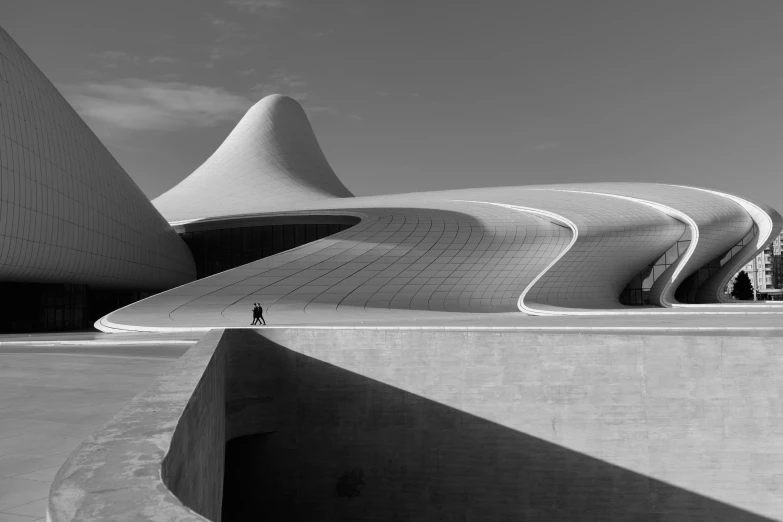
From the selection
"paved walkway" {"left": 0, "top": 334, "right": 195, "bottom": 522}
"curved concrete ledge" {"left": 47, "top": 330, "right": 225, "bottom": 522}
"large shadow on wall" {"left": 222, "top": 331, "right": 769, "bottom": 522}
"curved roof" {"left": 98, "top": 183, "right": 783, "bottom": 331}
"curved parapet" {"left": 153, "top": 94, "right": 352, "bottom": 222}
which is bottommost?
"large shadow on wall" {"left": 222, "top": 331, "right": 769, "bottom": 522}

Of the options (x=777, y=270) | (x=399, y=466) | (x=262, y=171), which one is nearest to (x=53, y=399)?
(x=399, y=466)

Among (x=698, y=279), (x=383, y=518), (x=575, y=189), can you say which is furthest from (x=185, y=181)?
(x=383, y=518)

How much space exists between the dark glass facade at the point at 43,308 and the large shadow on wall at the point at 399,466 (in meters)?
14.8

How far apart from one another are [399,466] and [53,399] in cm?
700

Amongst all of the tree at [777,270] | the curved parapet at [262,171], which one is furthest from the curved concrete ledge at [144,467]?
the tree at [777,270]

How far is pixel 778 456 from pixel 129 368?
10125 mm

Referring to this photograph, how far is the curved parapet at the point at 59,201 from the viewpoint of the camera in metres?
19.3

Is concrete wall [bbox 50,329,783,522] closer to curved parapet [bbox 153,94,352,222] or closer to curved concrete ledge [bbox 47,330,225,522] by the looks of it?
curved concrete ledge [bbox 47,330,225,522]

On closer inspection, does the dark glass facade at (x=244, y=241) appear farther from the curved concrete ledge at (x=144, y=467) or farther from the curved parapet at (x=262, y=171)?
the curved concrete ledge at (x=144, y=467)

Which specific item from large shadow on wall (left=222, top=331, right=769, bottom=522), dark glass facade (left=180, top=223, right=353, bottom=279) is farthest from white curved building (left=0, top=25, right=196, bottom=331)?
large shadow on wall (left=222, top=331, right=769, bottom=522)

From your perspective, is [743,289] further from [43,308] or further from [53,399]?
[53,399]

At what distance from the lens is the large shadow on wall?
37.1 ft

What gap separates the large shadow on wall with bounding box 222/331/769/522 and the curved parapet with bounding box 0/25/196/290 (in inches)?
460

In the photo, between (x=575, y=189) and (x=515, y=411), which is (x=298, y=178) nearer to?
(x=575, y=189)
